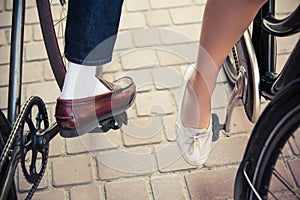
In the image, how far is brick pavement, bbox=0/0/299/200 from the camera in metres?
1.42

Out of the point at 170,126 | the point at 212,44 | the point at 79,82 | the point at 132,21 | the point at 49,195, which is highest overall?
the point at 212,44

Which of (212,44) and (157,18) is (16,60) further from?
(157,18)

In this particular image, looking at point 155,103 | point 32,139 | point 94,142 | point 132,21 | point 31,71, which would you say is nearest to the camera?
point 32,139

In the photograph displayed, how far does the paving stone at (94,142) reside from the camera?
1521 mm

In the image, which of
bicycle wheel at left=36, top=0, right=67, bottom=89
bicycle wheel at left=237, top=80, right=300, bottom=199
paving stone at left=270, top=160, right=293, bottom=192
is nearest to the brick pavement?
paving stone at left=270, top=160, right=293, bottom=192

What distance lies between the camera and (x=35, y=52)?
5.96 feet

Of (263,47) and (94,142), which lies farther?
(94,142)

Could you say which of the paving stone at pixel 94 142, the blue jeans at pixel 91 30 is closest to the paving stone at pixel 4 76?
the paving stone at pixel 94 142

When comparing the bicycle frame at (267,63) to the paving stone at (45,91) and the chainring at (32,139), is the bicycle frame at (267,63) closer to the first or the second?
the chainring at (32,139)

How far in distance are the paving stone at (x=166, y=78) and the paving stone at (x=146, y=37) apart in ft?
0.43

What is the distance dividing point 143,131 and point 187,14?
599mm

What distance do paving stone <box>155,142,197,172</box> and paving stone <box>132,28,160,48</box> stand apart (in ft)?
1.51

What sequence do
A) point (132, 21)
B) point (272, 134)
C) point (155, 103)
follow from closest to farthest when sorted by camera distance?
point (272, 134) → point (155, 103) → point (132, 21)

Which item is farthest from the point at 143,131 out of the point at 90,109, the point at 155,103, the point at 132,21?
the point at 132,21
